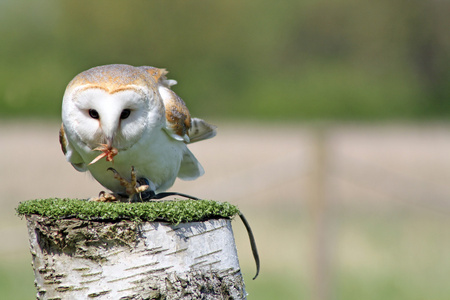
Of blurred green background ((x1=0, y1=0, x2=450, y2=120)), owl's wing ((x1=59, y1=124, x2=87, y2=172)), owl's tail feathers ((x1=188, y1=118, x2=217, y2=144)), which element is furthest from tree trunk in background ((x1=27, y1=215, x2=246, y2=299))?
blurred green background ((x1=0, y1=0, x2=450, y2=120))

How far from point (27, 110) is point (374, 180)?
8289mm

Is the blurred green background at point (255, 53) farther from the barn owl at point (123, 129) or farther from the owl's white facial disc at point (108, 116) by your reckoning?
the owl's white facial disc at point (108, 116)

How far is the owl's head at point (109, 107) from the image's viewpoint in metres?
2.23

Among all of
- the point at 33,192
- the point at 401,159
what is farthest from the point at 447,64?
the point at 33,192

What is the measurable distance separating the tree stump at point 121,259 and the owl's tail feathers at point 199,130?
41.4 inches

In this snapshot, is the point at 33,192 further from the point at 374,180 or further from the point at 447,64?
the point at 447,64

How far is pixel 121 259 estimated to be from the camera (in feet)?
6.32

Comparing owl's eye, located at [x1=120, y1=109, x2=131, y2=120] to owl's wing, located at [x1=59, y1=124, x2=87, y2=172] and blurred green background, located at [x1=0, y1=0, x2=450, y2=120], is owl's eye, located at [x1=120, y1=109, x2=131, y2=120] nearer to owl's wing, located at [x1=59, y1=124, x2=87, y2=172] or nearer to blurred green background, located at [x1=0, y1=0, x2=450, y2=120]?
owl's wing, located at [x1=59, y1=124, x2=87, y2=172]

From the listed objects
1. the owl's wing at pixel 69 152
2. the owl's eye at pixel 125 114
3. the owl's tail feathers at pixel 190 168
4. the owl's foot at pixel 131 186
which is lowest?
the owl's tail feathers at pixel 190 168

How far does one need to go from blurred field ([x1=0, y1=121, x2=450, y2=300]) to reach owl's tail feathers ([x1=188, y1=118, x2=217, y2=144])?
2.22 metres

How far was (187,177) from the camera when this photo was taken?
10.5ft

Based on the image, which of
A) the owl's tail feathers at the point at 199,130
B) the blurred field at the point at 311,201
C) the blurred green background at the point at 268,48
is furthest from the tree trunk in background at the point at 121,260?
the blurred green background at the point at 268,48

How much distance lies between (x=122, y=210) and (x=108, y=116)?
440mm

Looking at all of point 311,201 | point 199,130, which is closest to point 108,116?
point 199,130
